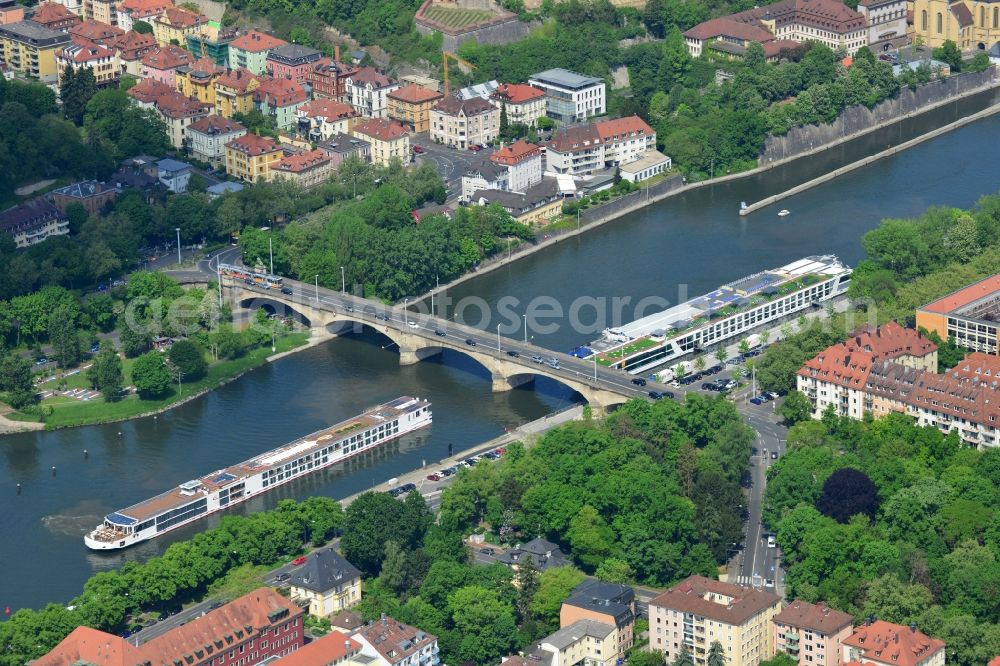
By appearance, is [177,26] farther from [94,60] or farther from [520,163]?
[520,163]

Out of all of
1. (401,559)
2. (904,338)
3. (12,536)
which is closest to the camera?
(401,559)

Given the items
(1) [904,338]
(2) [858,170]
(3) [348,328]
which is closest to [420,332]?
(3) [348,328]

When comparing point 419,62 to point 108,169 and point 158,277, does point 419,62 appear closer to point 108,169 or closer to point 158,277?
point 108,169

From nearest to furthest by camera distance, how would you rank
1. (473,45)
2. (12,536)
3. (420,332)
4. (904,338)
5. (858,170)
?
(12,536) < (904,338) < (420,332) < (858,170) < (473,45)

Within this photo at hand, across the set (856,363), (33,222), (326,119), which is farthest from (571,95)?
(856,363)

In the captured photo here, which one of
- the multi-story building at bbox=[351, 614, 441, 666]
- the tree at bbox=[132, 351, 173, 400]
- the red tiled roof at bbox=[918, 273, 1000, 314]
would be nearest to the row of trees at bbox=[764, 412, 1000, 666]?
the red tiled roof at bbox=[918, 273, 1000, 314]
